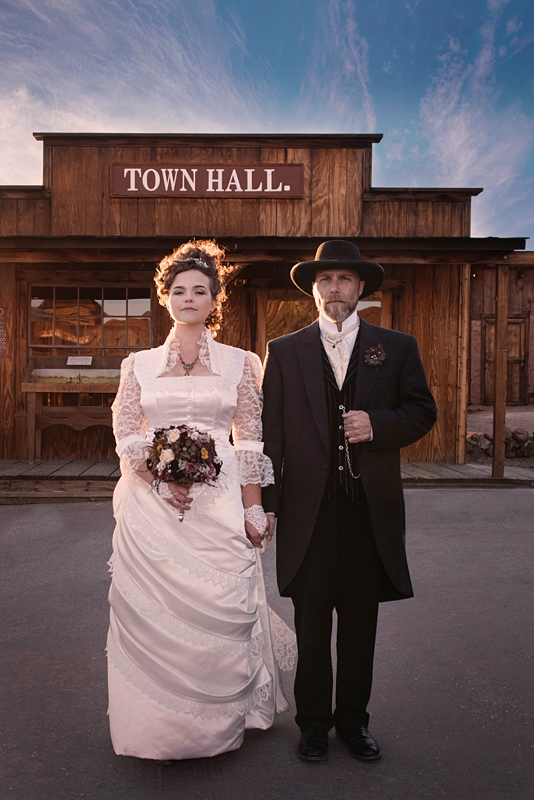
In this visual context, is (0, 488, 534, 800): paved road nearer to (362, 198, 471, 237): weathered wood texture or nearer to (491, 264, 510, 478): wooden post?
(491, 264, 510, 478): wooden post

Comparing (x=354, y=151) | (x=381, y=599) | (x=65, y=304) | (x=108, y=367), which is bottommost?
(x=381, y=599)

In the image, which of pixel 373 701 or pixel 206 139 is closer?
pixel 373 701

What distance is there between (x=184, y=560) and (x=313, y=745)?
0.90 m

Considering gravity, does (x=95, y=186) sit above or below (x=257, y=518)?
above

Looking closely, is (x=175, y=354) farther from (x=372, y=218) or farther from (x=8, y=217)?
(x=8, y=217)

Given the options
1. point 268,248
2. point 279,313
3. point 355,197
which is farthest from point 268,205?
point 279,313

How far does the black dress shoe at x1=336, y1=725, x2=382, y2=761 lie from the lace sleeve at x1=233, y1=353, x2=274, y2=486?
1.08 m

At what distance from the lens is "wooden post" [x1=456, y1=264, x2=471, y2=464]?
926 centimetres

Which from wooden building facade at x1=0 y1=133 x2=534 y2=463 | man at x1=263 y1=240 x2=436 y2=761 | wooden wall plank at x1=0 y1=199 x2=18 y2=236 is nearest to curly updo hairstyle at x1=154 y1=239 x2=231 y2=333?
man at x1=263 y1=240 x2=436 y2=761

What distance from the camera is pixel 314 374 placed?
276cm

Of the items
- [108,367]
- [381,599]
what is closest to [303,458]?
[381,599]

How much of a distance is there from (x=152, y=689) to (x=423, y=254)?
6975mm

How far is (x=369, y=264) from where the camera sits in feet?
9.55

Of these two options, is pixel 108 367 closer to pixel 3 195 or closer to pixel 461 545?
pixel 3 195
